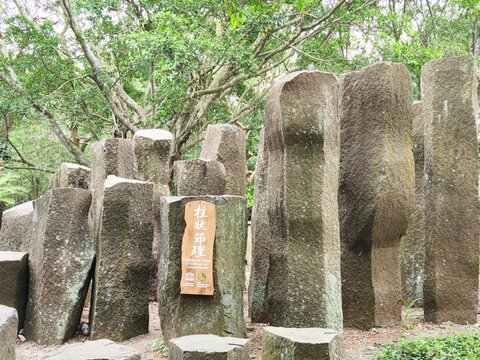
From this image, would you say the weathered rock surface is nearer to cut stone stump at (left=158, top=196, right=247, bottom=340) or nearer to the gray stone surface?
cut stone stump at (left=158, top=196, right=247, bottom=340)

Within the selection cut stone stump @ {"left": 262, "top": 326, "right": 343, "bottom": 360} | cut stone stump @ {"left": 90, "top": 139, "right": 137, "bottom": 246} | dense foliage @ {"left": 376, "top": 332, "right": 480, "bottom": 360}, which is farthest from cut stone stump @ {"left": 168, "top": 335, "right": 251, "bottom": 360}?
cut stone stump @ {"left": 90, "top": 139, "right": 137, "bottom": 246}

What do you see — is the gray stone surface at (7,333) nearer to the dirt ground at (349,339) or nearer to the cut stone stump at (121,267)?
the dirt ground at (349,339)

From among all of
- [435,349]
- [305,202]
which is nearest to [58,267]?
[305,202]

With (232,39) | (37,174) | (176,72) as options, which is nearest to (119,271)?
(176,72)

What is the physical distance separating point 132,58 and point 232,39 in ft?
6.66

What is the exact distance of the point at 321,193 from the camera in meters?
4.12

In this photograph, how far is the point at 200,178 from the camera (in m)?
5.70

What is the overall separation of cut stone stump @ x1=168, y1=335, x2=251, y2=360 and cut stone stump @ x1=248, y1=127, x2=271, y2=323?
1815 millimetres

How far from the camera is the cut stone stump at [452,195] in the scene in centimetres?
505

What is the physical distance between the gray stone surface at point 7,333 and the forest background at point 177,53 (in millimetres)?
6042

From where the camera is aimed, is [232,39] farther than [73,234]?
Yes

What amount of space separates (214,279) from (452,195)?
2999mm

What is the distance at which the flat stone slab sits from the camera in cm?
275

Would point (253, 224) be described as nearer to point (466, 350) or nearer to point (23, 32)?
point (466, 350)
